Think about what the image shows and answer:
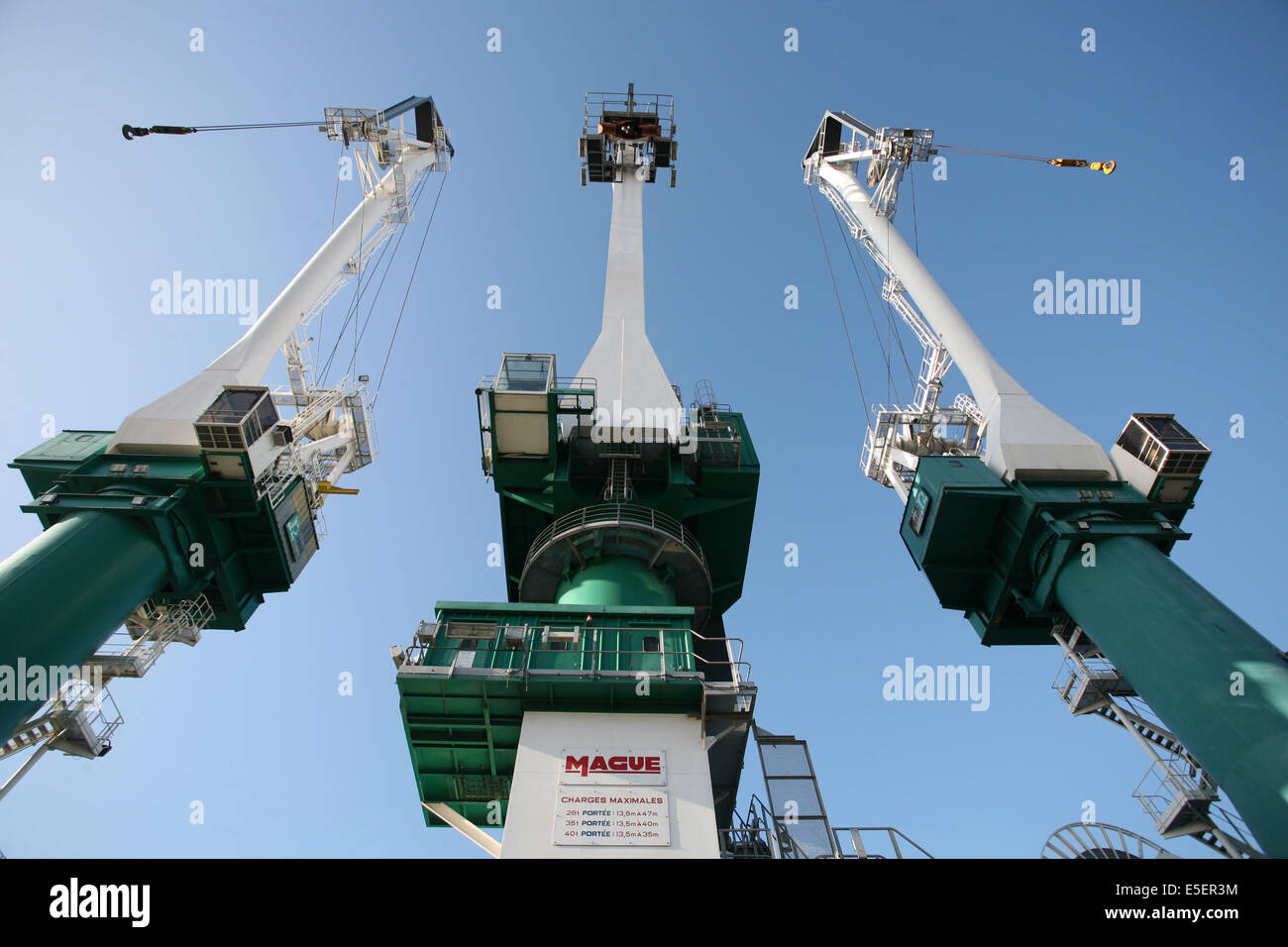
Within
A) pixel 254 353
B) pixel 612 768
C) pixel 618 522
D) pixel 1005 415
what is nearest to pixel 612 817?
pixel 612 768

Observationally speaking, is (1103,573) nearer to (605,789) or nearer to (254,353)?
(605,789)

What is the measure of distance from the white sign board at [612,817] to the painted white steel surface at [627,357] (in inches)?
523

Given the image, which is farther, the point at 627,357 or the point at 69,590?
the point at 627,357

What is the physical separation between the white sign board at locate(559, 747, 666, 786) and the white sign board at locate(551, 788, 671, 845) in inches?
9.0

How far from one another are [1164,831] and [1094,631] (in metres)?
4.49

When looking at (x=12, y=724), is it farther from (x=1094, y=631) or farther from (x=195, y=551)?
(x=1094, y=631)

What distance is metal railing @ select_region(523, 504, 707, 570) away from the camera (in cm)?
2298

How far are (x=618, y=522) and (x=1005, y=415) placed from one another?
12056mm

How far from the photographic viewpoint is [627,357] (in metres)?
29.2

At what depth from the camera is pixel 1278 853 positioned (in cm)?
1170

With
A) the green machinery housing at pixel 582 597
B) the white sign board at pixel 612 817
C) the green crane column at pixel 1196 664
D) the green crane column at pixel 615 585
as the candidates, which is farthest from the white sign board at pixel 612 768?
the green crane column at pixel 1196 664

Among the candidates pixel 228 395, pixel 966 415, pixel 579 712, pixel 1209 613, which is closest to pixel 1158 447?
pixel 1209 613

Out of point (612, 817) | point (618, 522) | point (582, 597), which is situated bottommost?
point (612, 817)

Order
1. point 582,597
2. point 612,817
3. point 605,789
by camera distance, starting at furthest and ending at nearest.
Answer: point 582,597 < point 605,789 < point 612,817
